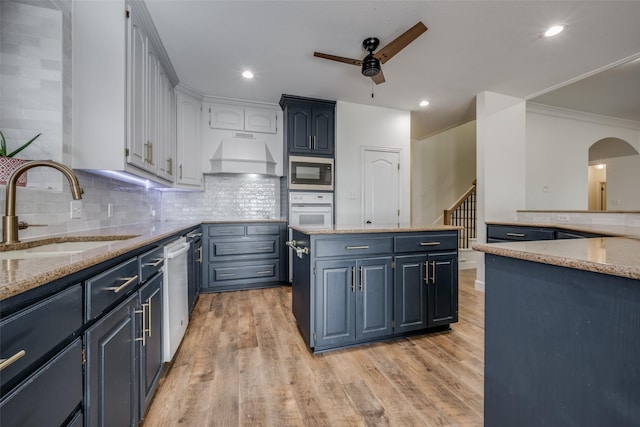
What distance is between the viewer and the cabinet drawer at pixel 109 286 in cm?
82

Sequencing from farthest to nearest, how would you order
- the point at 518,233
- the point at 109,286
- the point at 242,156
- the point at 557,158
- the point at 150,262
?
the point at 557,158
the point at 242,156
the point at 518,233
the point at 150,262
the point at 109,286

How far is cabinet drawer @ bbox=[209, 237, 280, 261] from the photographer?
340 cm

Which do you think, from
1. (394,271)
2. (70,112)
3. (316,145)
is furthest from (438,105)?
(70,112)

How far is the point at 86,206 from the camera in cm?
188

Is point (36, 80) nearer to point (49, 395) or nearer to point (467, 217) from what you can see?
point (49, 395)

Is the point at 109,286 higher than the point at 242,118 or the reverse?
the reverse

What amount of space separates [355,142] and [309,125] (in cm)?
71

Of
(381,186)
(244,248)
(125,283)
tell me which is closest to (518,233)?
(381,186)

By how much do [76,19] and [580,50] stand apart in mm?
4250

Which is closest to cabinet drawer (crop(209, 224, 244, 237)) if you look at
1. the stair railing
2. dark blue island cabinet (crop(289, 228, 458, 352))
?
dark blue island cabinet (crop(289, 228, 458, 352))

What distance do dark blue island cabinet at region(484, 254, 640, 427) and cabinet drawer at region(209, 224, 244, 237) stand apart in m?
2.98

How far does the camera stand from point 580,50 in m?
2.57

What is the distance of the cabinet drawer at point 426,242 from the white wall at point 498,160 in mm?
1486

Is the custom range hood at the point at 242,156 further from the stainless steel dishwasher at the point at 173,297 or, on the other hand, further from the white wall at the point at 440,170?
the white wall at the point at 440,170
